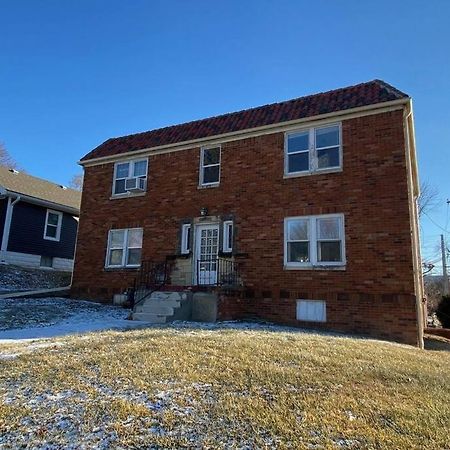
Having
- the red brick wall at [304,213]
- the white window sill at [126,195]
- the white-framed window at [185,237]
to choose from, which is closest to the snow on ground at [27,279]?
the red brick wall at [304,213]

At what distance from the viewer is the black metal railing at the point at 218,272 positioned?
12492 mm

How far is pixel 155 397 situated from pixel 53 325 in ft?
20.7

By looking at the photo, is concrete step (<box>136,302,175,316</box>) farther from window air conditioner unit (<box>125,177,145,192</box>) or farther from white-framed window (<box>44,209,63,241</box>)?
white-framed window (<box>44,209,63,241</box>)

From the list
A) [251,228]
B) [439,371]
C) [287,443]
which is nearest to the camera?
[287,443]

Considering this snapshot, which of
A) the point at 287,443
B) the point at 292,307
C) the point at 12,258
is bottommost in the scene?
the point at 287,443

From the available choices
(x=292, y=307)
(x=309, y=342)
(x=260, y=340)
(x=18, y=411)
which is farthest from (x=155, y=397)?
(x=292, y=307)

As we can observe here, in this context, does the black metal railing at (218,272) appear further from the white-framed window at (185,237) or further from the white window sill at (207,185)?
the white window sill at (207,185)

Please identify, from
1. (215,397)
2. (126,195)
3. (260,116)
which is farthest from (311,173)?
(215,397)

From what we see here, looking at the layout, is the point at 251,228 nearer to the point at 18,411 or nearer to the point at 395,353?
the point at 395,353

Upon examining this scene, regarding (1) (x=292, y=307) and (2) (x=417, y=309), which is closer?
(2) (x=417, y=309)

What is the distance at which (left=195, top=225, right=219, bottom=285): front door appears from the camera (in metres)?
13.3

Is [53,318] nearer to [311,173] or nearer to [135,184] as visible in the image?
[135,184]

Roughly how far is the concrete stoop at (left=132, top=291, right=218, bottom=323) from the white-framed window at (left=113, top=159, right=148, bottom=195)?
5.21 meters

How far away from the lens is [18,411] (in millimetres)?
4012
